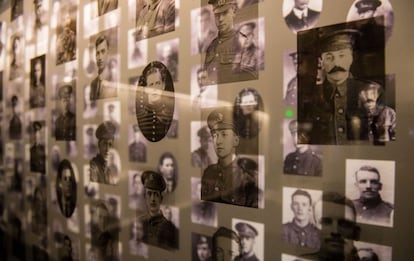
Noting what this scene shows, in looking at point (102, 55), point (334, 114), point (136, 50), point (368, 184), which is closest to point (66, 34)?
point (102, 55)

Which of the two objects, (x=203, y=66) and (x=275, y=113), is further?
(x=203, y=66)

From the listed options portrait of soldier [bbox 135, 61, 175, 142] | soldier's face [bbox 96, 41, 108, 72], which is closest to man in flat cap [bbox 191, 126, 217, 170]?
portrait of soldier [bbox 135, 61, 175, 142]

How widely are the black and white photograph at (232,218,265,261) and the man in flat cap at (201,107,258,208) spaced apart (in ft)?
0.15

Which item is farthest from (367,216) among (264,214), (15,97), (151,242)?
(15,97)

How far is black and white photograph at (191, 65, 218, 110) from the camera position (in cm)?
74

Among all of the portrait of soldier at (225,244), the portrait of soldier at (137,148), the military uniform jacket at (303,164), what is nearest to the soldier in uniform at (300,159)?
the military uniform jacket at (303,164)

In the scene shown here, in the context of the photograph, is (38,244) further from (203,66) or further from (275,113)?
(275,113)

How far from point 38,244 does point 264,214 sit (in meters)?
1.17

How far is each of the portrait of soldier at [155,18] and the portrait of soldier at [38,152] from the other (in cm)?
73

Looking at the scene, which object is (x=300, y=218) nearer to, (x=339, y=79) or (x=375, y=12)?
(x=339, y=79)

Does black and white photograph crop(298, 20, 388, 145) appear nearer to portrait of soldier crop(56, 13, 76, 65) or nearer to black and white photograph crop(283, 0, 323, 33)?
black and white photograph crop(283, 0, 323, 33)

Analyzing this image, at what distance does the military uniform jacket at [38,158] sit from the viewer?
129 cm

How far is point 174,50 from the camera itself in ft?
2.69

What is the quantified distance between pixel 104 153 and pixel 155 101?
0.31 m
